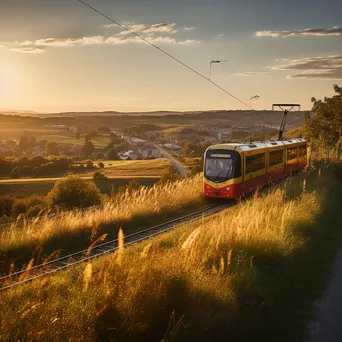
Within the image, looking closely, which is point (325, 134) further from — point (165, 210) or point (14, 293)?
point (14, 293)

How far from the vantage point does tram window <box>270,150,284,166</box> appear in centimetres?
2360

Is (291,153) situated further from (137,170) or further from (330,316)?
(137,170)

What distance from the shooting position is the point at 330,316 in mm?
8297

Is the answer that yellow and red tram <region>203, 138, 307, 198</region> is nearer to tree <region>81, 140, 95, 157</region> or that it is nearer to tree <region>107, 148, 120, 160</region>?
tree <region>107, 148, 120, 160</region>

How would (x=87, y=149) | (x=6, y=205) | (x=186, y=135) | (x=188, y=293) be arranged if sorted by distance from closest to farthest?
1. (x=188, y=293)
2. (x=6, y=205)
3. (x=87, y=149)
4. (x=186, y=135)

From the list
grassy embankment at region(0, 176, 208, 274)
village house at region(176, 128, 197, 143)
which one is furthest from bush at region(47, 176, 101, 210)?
village house at region(176, 128, 197, 143)

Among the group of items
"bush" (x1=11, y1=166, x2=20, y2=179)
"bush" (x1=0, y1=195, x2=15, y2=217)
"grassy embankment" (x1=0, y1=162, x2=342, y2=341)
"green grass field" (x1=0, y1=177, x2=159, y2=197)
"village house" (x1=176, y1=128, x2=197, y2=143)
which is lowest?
"bush" (x1=11, y1=166, x2=20, y2=179)

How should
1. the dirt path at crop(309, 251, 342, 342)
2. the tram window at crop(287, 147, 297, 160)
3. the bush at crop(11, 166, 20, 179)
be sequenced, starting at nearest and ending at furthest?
the dirt path at crop(309, 251, 342, 342)
the tram window at crop(287, 147, 297, 160)
the bush at crop(11, 166, 20, 179)

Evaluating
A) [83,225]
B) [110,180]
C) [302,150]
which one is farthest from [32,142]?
[83,225]

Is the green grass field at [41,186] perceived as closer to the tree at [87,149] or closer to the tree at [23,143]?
the tree at [87,149]

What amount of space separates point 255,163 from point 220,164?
2417 millimetres

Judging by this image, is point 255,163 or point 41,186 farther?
point 41,186

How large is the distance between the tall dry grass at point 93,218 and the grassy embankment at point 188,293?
70.3 inches

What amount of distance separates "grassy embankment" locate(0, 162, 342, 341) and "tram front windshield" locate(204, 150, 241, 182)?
24.8ft
